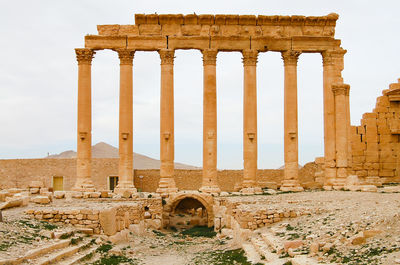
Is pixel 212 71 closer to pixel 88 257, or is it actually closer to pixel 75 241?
pixel 75 241

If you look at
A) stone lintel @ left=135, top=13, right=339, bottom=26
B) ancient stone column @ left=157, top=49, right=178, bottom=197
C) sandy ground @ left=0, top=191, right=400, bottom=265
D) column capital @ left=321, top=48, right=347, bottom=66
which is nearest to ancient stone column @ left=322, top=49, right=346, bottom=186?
column capital @ left=321, top=48, right=347, bottom=66

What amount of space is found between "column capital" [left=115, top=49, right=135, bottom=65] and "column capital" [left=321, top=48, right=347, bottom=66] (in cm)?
1189

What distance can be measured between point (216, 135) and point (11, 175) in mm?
19912

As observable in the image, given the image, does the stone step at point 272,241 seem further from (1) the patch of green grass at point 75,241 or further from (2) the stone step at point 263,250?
(1) the patch of green grass at point 75,241

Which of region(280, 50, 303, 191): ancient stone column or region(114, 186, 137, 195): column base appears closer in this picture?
region(114, 186, 137, 195): column base

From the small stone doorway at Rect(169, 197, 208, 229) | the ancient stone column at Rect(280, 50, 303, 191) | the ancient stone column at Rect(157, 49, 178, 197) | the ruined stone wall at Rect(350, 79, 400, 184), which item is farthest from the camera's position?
the ruined stone wall at Rect(350, 79, 400, 184)

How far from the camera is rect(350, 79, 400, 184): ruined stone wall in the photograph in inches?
1312

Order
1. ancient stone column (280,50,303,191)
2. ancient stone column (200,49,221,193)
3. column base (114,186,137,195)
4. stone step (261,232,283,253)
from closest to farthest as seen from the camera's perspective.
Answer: stone step (261,232,283,253), column base (114,186,137,195), ancient stone column (200,49,221,193), ancient stone column (280,50,303,191)

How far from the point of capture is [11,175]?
1667 inches

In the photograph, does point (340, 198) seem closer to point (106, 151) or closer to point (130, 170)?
point (130, 170)

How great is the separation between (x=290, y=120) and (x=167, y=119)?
7552mm

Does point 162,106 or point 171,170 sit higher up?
point 162,106

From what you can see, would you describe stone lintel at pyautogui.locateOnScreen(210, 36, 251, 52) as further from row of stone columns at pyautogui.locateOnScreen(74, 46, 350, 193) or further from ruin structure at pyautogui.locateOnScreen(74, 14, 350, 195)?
row of stone columns at pyautogui.locateOnScreen(74, 46, 350, 193)

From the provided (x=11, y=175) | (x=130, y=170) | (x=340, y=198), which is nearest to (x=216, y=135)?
(x=130, y=170)
